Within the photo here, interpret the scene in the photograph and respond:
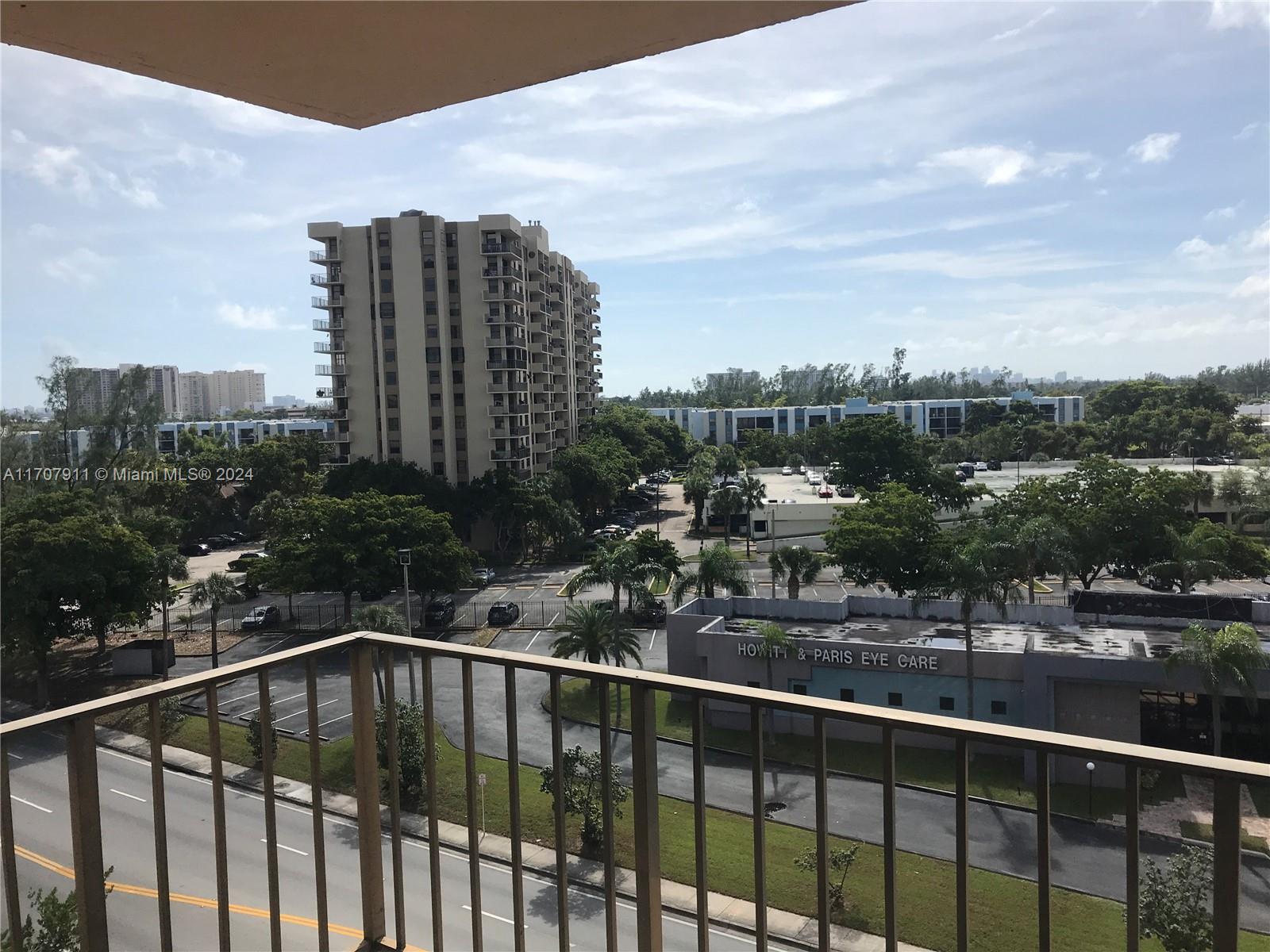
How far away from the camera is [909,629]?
45.2 ft

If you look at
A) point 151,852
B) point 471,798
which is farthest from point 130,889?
point 471,798

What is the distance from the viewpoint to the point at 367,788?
6.12 ft

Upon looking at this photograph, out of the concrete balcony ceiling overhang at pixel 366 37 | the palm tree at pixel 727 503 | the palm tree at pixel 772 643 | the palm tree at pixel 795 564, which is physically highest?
the concrete balcony ceiling overhang at pixel 366 37

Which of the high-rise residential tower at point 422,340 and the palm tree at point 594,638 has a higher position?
the high-rise residential tower at point 422,340

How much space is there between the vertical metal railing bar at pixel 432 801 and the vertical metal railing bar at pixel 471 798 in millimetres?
67

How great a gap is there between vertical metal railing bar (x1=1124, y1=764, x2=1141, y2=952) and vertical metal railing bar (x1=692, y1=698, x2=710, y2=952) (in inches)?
22.0

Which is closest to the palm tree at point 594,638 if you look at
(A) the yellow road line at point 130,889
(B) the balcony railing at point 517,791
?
(A) the yellow road line at point 130,889

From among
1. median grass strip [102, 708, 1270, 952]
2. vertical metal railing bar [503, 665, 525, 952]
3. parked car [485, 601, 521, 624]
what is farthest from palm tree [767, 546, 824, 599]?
vertical metal railing bar [503, 665, 525, 952]

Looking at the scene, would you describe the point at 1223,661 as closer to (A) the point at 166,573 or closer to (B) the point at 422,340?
(A) the point at 166,573

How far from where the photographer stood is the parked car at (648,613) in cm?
1814

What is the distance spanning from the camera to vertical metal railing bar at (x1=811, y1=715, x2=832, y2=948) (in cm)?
121

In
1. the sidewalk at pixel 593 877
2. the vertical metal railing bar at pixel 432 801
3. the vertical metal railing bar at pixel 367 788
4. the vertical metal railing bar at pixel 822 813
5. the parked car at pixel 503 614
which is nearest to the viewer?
the vertical metal railing bar at pixel 822 813

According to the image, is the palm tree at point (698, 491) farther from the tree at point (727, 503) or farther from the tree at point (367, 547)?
the tree at point (367, 547)

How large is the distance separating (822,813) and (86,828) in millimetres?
1207
